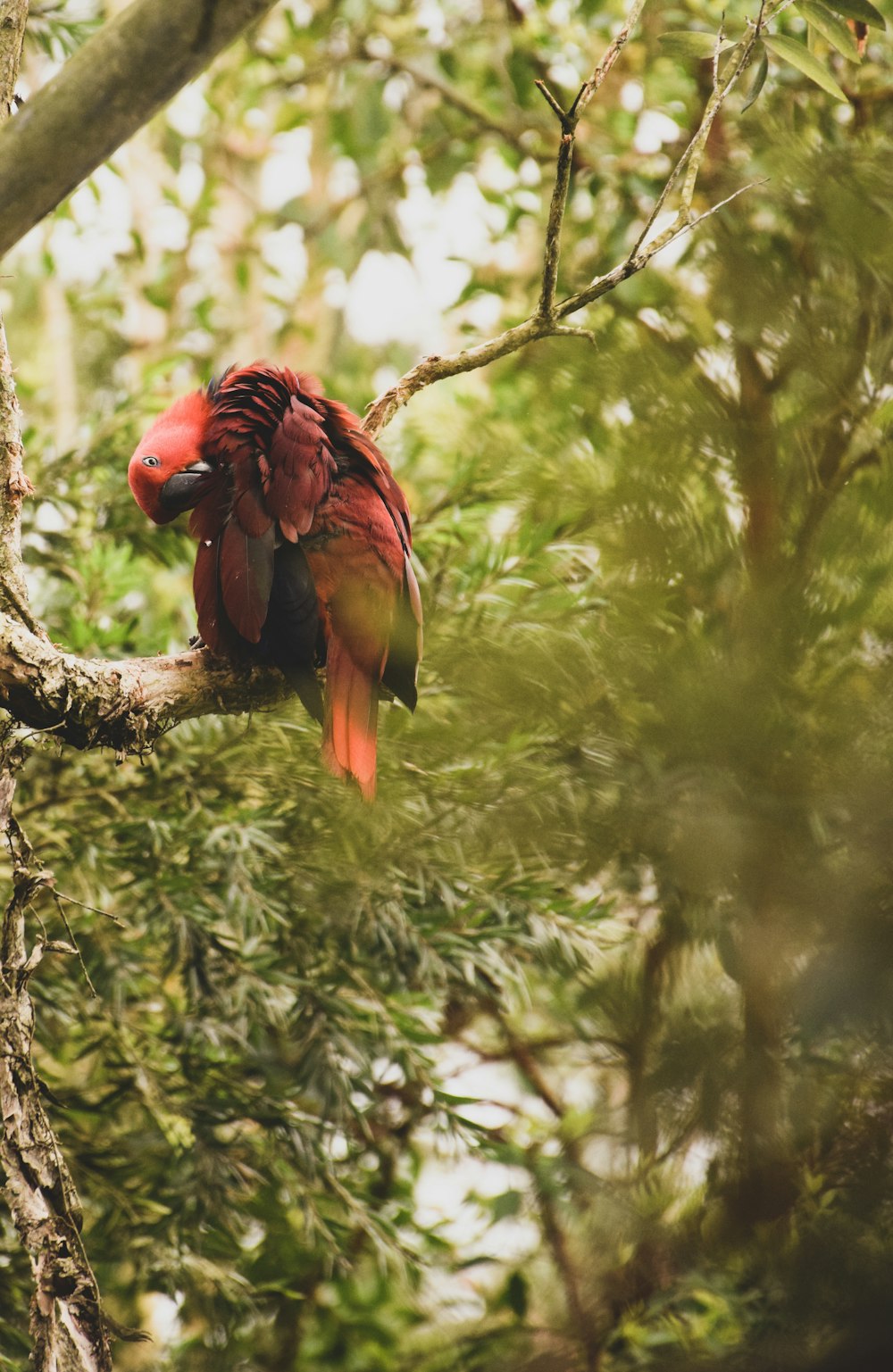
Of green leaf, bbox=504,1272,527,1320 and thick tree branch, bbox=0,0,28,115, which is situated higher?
thick tree branch, bbox=0,0,28,115

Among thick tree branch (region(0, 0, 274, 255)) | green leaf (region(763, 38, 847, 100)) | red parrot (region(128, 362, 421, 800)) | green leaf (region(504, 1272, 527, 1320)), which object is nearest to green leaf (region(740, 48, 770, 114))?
green leaf (region(763, 38, 847, 100))

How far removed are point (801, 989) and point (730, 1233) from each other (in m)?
0.16

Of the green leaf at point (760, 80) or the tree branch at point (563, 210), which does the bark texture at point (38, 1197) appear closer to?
the tree branch at point (563, 210)

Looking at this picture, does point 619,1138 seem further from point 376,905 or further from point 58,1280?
point 376,905

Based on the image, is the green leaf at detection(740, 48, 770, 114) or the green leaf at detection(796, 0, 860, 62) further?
the green leaf at detection(796, 0, 860, 62)

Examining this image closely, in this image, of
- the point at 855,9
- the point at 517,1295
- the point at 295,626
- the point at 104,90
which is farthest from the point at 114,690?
the point at 855,9

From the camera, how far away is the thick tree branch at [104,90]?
3.57 ft

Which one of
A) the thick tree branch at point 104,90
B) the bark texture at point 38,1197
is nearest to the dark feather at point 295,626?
the bark texture at point 38,1197

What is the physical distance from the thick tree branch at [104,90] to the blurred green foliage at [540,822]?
46 centimetres

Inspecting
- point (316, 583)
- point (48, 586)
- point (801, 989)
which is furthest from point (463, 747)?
point (48, 586)

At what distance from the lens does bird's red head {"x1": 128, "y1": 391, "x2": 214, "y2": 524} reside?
2.14m

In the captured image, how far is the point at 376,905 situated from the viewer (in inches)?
89.2

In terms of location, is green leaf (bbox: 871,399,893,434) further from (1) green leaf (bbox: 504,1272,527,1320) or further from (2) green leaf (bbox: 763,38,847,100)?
(2) green leaf (bbox: 763,38,847,100)

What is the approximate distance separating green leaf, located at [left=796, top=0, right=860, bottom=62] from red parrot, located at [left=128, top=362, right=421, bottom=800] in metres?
0.97
